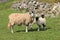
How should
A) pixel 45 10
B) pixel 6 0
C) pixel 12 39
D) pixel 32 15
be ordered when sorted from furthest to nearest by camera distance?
1. pixel 6 0
2. pixel 45 10
3. pixel 32 15
4. pixel 12 39

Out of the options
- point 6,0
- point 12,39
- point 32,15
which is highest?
point 6,0

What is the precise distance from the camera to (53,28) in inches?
781

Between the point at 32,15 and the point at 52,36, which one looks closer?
the point at 52,36

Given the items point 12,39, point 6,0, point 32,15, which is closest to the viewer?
point 12,39

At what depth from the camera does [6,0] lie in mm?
41781

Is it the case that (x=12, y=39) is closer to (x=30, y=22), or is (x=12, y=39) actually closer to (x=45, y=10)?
(x=30, y=22)

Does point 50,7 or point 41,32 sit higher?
point 50,7

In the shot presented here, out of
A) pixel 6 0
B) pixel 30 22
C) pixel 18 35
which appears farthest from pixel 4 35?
pixel 6 0

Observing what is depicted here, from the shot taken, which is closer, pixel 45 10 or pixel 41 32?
pixel 41 32

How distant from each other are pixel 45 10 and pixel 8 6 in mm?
8281

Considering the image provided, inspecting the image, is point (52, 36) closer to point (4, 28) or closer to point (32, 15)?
point (32, 15)

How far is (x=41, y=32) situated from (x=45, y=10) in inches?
424

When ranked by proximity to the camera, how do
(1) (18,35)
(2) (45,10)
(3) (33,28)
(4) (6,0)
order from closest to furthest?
(1) (18,35) → (3) (33,28) → (2) (45,10) → (4) (6,0)

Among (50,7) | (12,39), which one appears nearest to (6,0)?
(50,7)
